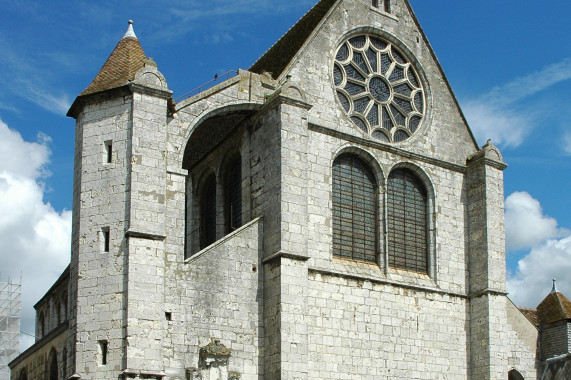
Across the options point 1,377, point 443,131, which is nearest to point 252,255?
point 443,131

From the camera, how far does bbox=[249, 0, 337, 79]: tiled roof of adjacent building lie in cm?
2144

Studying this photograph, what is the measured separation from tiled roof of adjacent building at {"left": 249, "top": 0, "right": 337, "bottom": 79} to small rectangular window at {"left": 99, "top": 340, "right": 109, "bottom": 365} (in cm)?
804

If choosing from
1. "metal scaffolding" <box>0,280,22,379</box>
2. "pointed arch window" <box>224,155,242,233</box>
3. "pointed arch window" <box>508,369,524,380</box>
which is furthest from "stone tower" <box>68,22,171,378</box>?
"metal scaffolding" <box>0,280,22,379</box>

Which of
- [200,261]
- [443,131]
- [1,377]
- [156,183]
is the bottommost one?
[1,377]

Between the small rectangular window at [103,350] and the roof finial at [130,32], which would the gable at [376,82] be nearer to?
the roof finial at [130,32]

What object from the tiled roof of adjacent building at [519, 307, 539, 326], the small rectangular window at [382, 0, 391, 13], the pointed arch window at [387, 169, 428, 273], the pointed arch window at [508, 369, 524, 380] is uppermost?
the small rectangular window at [382, 0, 391, 13]

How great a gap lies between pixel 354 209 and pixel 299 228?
2.66 m

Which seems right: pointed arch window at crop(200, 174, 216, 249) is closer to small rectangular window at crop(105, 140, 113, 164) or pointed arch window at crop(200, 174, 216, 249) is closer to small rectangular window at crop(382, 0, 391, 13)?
small rectangular window at crop(105, 140, 113, 164)

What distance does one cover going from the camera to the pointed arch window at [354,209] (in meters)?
20.0

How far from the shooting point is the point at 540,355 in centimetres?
2205

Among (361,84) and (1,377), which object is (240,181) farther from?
(1,377)

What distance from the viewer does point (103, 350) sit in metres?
15.9

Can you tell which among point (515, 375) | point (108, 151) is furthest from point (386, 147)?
point (108, 151)

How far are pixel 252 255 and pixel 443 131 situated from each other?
7.30 m
